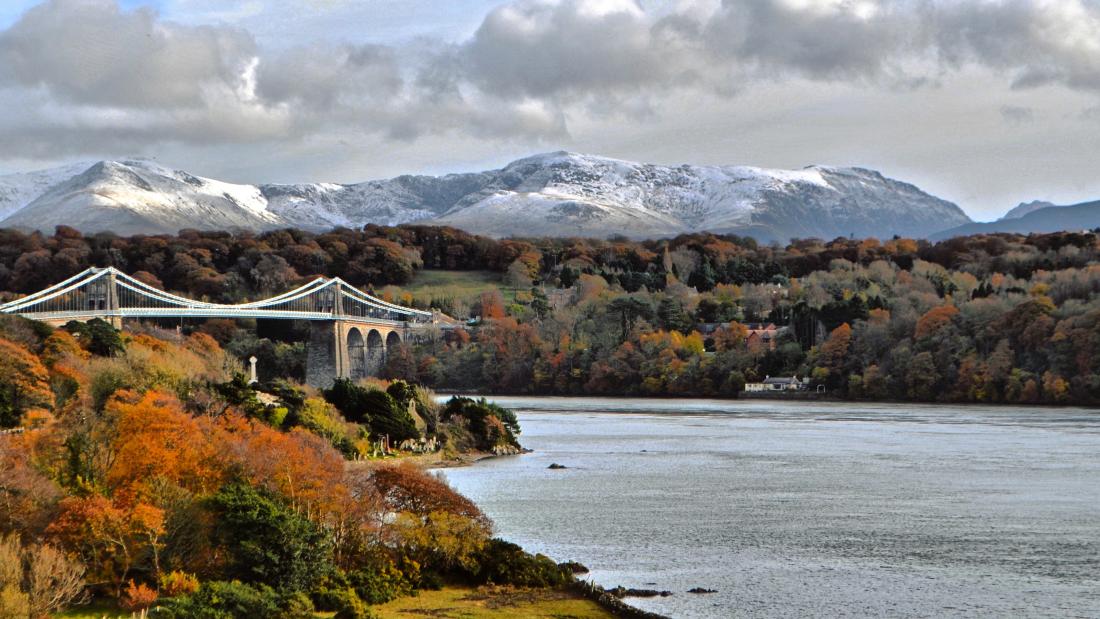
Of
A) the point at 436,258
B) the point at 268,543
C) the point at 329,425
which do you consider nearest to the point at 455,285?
the point at 436,258

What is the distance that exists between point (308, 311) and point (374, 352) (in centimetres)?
912

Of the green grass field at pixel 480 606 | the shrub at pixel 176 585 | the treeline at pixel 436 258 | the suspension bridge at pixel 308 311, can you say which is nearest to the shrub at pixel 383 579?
the green grass field at pixel 480 606

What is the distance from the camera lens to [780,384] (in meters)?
102

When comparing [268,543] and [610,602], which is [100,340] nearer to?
[268,543]

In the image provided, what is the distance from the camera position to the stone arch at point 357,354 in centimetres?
10381

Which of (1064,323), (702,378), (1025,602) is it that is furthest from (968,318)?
(1025,602)

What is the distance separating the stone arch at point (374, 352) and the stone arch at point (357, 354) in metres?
0.56

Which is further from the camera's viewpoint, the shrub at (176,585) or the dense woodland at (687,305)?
the dense woodland at (687,305)

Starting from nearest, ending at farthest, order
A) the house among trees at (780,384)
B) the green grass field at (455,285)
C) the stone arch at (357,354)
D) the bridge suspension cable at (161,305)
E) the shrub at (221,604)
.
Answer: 1. the shrub at (221,604)
2. the bridge suspension cable at (161,305)
3. the house among trees at (780,384)
4. the stone arch at (357,354)
5. the green grass field at (455,285)

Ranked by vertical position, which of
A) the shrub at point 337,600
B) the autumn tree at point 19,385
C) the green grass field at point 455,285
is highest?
the green grass field at point 455,285

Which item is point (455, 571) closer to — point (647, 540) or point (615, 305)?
point (647, 540)

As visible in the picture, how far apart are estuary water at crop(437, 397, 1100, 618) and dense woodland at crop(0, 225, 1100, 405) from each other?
23.6 meters

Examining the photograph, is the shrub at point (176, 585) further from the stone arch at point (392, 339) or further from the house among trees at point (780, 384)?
the stone arch at point (392, 339)

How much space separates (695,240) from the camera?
160 m
